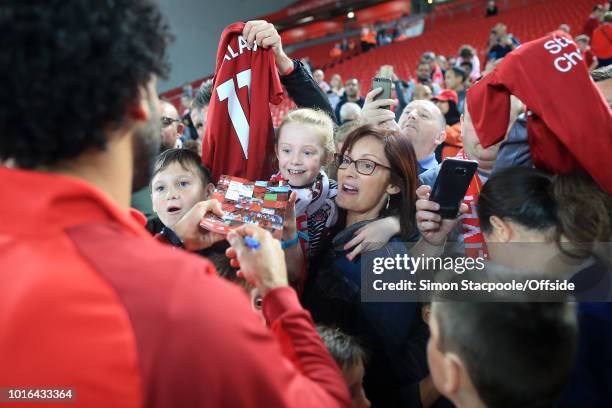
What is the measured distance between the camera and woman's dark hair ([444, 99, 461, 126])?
3805 millimetres

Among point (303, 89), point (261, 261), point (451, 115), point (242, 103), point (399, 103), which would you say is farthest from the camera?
point (399, 103)

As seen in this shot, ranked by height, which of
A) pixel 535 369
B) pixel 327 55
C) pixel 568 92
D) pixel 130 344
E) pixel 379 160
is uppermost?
pixel 327 55

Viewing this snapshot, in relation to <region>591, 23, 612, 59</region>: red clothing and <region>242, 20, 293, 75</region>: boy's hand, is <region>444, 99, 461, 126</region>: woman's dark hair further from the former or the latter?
<region>242, 20, 293, 75</region>: boy's hand

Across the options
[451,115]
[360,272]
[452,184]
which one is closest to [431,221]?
[452,184]

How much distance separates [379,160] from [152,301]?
1.14 m

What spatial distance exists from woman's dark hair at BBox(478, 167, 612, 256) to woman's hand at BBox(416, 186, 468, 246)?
0.17 meters

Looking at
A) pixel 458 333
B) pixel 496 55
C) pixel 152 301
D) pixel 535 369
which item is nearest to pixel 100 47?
pixel 152 301

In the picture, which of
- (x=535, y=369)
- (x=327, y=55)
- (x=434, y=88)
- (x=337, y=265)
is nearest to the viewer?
(x=535, y=369)

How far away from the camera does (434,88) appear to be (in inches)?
246

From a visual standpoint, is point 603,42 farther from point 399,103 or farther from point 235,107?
point 235,107

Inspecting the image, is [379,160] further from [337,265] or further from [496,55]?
[496,55]

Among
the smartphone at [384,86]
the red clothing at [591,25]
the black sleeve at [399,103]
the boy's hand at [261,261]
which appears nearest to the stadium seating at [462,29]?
the red clothing at [591,25]

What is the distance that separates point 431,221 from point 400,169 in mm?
276

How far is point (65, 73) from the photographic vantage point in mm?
649
